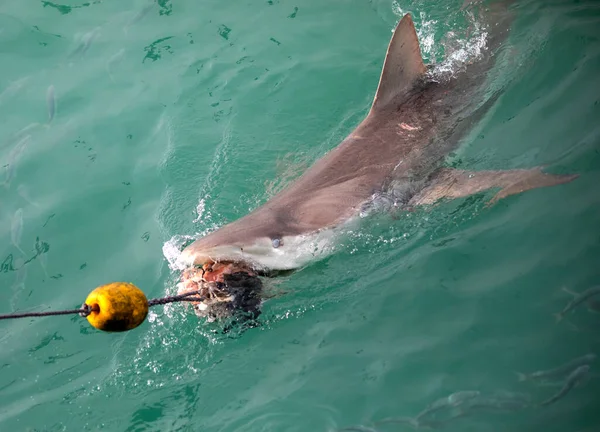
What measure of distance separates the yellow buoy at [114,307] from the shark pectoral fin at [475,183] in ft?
7.65

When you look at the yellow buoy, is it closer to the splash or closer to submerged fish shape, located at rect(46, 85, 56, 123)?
the splash

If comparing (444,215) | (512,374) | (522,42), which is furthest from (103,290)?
(522,42)

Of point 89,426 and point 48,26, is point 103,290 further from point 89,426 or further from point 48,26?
point 48,26

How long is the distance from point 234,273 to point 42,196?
3125 mm

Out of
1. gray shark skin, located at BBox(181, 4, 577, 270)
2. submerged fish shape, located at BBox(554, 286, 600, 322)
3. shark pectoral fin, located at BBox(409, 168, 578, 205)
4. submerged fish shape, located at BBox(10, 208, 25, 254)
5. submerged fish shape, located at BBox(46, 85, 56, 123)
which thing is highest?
submerged fish shape, located at BBox(46, 85, 56, 123)

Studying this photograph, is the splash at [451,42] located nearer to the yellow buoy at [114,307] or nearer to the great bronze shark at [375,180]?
the great bronze shark at [375,180]

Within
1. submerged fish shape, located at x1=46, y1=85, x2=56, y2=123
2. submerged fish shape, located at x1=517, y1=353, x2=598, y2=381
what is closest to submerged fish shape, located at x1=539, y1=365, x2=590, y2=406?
submerged fish shape, located at x1=517, y1=353, x2=598, y2=381

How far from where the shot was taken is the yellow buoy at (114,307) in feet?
9.48

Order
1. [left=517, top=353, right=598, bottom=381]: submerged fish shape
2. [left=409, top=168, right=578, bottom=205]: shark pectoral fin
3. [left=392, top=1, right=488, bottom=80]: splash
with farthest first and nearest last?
[left=392, top=1, right=488, bottom=80]: splash → [left=409, top=168, right=578, bottom=205]: shark pectoral fin → [left=517, top=353, right=598, bottom=381]: submerged fish shape

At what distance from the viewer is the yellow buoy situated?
9.48 feet

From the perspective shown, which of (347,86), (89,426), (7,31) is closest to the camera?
(89,426)

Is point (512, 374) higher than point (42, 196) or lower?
lower

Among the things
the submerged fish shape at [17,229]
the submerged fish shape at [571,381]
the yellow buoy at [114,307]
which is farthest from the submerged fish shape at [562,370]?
the submerged fish shape at [17,229]

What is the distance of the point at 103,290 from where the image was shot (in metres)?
2.92
